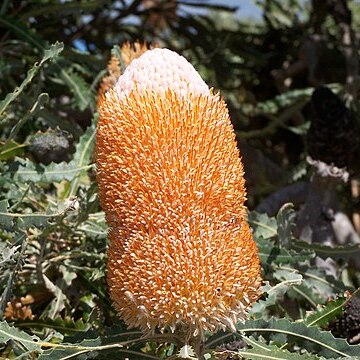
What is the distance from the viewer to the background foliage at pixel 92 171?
4.42ft

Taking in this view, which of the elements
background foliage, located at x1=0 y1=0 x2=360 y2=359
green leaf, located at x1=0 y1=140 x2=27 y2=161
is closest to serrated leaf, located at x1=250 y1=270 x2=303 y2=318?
background foliage, located at x1=0 y1=0 x2=360 y2=359

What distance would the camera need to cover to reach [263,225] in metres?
1.78

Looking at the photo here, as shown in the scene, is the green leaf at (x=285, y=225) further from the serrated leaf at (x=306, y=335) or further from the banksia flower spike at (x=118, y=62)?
the banksia flower spike at (x=118, y=62)

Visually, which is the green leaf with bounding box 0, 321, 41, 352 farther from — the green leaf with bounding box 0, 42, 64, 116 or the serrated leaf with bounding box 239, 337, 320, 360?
the green leaf with bounding box 0, 42, 64, 116

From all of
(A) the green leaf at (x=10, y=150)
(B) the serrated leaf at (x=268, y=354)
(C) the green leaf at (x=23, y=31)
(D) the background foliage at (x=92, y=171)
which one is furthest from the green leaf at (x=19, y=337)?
(C) the green leaf at (x=23, y=31)

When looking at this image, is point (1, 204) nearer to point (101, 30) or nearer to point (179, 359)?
point (179, 359)

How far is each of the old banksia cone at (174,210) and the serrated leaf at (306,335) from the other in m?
0.16

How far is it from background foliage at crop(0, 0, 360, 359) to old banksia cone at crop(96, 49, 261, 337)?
95mm

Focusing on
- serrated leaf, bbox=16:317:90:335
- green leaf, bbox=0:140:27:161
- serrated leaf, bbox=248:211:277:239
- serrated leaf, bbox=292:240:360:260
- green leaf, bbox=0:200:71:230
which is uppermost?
green leaf, bbox=0:140:27:161

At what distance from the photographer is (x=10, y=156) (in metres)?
1.66

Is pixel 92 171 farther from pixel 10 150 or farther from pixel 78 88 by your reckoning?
pixel 78 88

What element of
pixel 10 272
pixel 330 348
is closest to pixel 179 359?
pixel 330 348

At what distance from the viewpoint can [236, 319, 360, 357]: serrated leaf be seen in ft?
4.22

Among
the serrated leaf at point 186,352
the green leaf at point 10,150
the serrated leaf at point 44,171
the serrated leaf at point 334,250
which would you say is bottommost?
the serrated leaf at point 186,352
